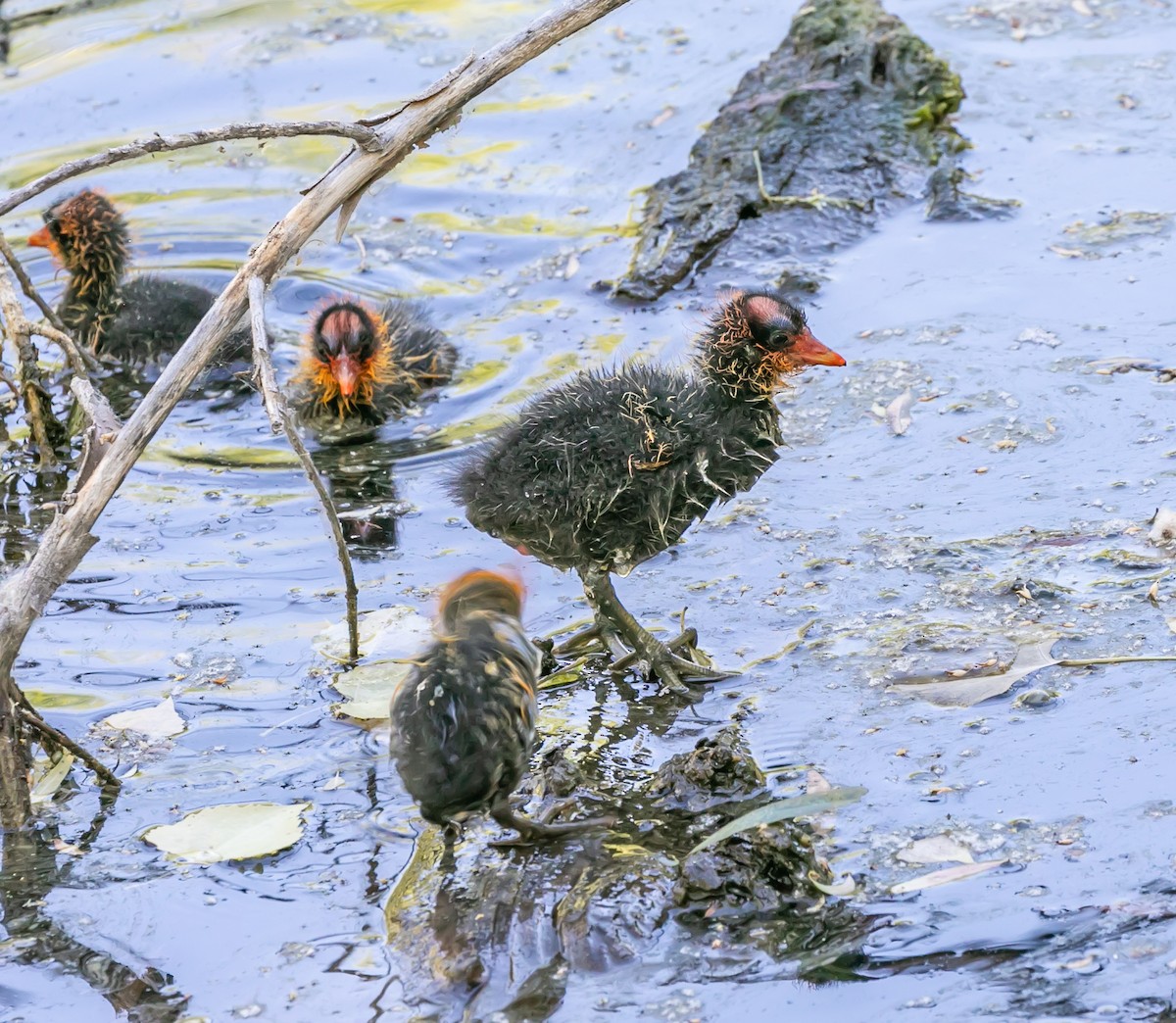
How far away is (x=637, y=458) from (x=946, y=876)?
5.09 ft

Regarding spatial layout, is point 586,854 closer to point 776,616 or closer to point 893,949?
point 893,949

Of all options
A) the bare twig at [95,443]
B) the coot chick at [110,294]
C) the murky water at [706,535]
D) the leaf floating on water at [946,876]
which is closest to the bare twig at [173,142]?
the bare twig at [95,443]

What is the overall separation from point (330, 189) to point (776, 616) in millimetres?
1931

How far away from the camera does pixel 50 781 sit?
413 cm

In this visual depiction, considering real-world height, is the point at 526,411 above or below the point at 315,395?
above

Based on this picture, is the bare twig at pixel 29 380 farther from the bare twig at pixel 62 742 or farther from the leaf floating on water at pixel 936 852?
the leaf floating on water at pixel 936 852

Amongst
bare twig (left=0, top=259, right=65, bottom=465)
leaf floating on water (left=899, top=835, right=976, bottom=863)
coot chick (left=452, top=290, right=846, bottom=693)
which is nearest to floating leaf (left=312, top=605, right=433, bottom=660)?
coot chick (left=452, top=290, right=846, bottom=693)

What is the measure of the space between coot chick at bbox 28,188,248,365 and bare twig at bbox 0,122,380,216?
3173 millimetres

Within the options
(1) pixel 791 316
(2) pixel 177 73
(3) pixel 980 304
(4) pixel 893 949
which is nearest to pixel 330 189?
(1) pixel 791 316

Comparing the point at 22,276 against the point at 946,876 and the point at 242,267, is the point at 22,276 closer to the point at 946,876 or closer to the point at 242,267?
the point at 242,267

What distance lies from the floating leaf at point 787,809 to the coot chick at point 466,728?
19.3 inches

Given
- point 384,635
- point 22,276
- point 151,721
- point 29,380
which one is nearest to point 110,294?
point 29,380

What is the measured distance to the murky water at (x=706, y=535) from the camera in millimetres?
3395

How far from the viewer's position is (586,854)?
147 inches
